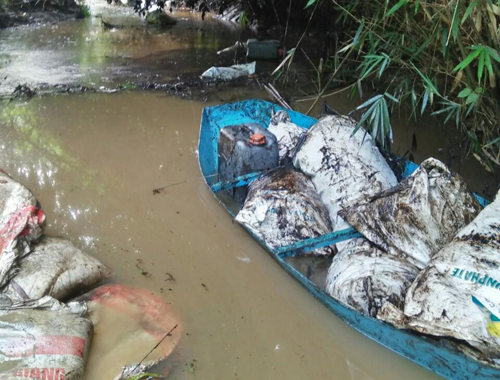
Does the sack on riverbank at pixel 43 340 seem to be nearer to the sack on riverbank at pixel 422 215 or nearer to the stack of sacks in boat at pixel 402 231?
the stack of sacks in boat at pixel 402 231

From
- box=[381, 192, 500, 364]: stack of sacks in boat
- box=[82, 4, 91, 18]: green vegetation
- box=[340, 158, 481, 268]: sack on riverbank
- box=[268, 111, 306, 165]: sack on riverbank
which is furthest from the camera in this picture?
box=[82, 4, 91, 18]: green vegetation

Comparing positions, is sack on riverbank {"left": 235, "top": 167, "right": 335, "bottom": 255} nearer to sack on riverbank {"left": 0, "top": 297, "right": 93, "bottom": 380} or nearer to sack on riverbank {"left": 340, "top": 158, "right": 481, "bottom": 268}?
sack on riverbank {"left": 340, "top": 158, "right": 481, "bottom": 268}

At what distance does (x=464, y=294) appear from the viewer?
211cm

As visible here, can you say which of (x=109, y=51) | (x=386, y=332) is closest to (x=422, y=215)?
(x=386, y=332)

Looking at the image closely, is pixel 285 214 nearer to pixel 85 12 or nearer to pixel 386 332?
pixel 386 332

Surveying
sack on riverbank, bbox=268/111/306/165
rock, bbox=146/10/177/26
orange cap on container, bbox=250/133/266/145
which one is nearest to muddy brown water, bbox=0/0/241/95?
rock, bbox=146/10/177/26

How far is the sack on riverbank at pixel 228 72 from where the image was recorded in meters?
6.11

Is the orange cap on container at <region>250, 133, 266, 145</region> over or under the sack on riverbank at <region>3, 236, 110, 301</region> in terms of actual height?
over

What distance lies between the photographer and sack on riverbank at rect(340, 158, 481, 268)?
103 inches

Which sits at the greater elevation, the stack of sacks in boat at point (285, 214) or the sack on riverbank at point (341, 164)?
the sack on riverbank at point (341, 164)

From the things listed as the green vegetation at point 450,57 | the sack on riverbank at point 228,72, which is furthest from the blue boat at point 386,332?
the sack on riverbank at point 228,72

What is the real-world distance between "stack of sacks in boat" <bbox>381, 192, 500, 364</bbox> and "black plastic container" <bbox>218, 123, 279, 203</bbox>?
65.9 inches

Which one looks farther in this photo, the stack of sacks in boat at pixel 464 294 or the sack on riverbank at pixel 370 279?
the sack on riverbank at pixel 370 279

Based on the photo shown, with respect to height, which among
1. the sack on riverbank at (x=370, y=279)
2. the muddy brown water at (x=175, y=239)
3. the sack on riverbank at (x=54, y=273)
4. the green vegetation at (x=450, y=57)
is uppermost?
the green vegetation at (x=450, y=57)
